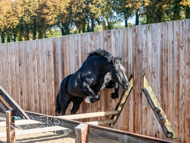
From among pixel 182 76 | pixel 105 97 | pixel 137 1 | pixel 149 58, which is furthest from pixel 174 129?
pixel 137 1

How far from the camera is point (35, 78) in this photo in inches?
259

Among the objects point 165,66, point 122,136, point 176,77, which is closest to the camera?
point 122,136

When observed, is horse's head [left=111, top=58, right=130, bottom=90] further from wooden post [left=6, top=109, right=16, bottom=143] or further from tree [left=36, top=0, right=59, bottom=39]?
tree [left=36, top=0, right=59, bottom=39]

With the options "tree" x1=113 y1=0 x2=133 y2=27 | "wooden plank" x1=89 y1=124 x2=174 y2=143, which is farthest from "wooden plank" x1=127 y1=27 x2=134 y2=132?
"tree" x1=113 y1=0 x2=133 y2=27

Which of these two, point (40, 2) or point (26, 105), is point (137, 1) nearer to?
point (40, 2)

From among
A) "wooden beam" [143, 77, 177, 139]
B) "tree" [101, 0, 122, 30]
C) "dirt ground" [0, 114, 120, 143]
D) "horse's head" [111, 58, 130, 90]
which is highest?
"tree" [101, 0, 122, 30]

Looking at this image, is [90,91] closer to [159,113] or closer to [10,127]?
[159,113]

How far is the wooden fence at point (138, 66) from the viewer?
370 centimetres

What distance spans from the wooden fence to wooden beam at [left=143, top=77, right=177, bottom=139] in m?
0.08

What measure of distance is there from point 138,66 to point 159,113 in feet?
2.93

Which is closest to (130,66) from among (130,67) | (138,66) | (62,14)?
(130,67)

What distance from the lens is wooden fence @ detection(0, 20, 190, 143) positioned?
3703 mm

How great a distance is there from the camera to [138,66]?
430 centimetres

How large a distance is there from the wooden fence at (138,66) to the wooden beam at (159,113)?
8 centimetres
